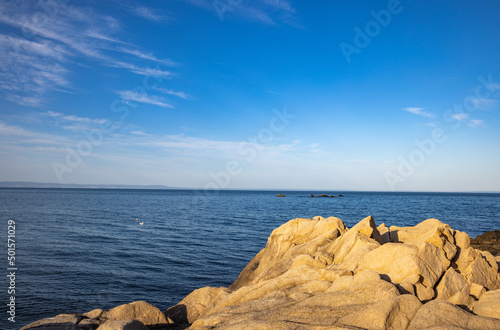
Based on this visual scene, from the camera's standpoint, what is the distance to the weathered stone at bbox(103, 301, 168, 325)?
15797 millimetres

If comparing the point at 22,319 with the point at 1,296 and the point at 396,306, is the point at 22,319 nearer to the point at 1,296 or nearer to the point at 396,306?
the point at 1,296

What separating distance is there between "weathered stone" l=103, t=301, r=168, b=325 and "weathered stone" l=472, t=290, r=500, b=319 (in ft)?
45.9

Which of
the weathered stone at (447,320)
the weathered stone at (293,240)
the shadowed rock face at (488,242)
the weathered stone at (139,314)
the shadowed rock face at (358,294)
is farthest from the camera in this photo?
the shadowed rock face at (488,242)

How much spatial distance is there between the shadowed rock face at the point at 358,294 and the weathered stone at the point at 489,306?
0.12ft

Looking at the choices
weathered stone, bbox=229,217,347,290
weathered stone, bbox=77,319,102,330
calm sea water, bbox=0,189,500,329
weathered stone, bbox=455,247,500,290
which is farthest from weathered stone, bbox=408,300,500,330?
calm sea water, bbox=0,189,500,329

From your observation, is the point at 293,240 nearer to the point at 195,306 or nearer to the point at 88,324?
the point at 195,306

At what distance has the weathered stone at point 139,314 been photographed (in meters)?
15.8

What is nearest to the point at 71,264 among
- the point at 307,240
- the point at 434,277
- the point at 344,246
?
the point at 307,240

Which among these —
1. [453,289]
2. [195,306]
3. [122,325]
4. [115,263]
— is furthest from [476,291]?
[115,263]

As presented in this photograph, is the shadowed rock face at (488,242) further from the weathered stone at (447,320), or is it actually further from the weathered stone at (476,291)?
the weathered stone at (447,320)

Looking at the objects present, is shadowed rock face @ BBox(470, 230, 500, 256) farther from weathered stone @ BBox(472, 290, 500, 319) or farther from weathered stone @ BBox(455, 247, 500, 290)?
weathered stone @ BBox(472, 290, 500, 319)

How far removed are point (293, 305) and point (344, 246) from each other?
21.2ft

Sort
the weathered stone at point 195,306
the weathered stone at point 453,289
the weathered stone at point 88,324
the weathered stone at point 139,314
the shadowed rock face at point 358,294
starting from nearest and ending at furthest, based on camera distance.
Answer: the shadowed rock face at point 358,294 → the weathered stone at point 453,289 → the weathered stone at point 88,324 → the weathered stone at point 139,314 → the weathered stone at point 195,306

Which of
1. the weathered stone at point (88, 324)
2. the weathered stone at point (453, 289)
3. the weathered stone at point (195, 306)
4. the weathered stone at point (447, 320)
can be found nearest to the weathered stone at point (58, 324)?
the weathered stone at point (88, 324)
